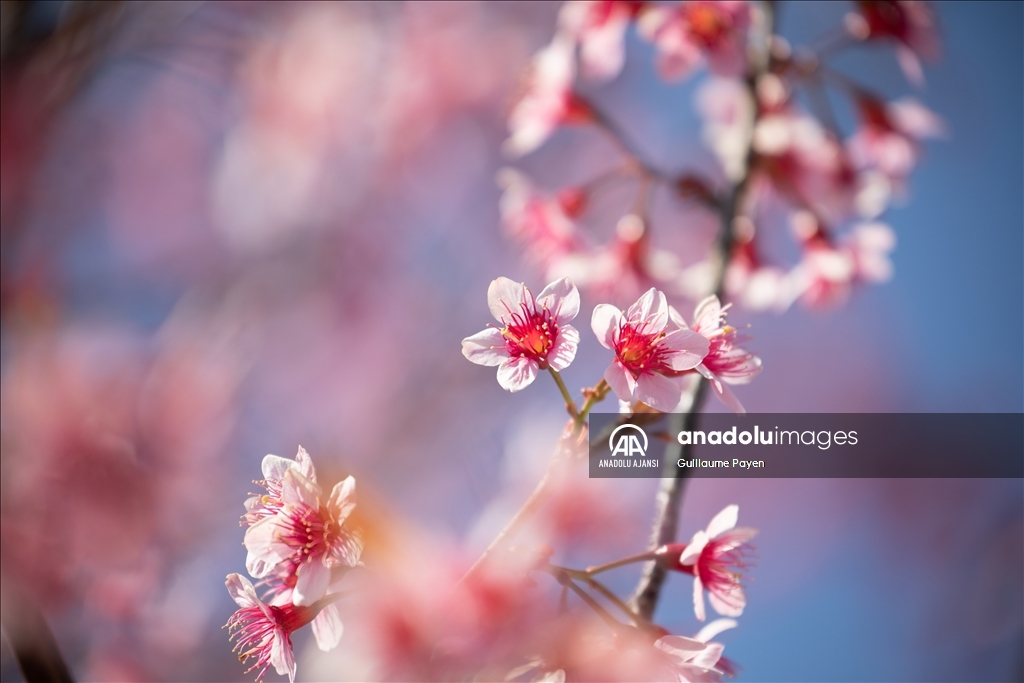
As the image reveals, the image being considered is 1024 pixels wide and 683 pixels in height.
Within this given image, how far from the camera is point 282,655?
0.40 meters

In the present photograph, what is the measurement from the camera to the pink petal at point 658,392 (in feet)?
1.28

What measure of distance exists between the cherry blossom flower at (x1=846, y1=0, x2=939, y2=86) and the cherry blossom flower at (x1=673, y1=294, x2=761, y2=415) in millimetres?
Result: 526

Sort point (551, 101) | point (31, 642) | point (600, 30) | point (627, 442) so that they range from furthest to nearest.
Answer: point (551, 101), point (600, 30), point (627, 442), point (31, 642)

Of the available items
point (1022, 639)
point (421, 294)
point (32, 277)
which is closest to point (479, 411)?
point (421, 294)

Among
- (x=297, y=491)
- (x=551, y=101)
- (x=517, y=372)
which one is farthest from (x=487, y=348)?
(x=551, y=101)

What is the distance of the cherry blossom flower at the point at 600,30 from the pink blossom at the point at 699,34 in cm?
2

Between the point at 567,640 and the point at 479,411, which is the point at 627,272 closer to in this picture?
the point at 567,640

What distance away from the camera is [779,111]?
78cm

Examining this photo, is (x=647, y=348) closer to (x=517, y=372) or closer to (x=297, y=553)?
(x=517, y=372)

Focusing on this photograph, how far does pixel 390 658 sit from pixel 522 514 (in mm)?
157

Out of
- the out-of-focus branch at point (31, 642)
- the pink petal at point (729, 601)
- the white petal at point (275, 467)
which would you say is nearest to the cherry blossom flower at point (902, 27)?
the pink petal at point (729, 601)

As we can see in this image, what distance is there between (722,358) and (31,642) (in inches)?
15.8

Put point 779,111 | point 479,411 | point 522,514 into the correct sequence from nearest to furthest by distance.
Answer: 1. point 522,514
2. point 779,111
3. point 479,411
